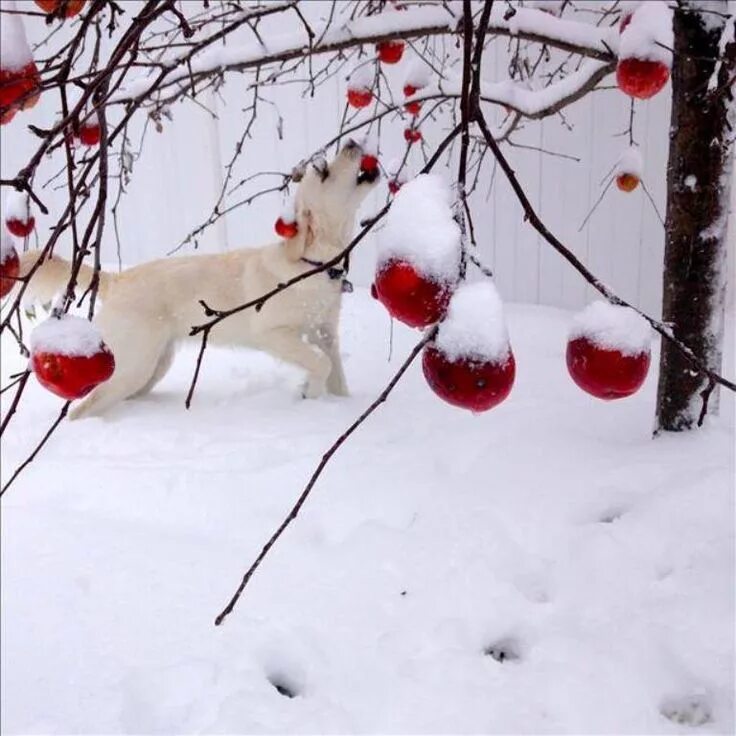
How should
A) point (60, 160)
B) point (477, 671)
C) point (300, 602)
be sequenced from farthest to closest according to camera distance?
point (60, 160) → point (300, 602) → point (477, 671)

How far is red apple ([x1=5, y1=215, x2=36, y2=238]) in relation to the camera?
0.95 m

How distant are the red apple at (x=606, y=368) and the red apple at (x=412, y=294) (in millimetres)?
166

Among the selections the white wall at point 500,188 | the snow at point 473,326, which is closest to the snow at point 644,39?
the snow at point 473,326

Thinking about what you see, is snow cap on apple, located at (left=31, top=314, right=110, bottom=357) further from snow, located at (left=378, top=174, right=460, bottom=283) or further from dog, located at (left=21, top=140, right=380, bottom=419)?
dog, located at (left=21, top=140, right=380, bottom=419)

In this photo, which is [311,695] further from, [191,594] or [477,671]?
[191,594]

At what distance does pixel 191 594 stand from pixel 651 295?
1582 millimetres

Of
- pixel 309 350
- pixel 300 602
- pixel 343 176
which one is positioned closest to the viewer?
pixel 300 602

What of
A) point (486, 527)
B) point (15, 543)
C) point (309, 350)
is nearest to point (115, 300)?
point (309, 350)

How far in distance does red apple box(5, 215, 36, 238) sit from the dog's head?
63.4 inches

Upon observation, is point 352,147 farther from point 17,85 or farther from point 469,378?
point 469,378

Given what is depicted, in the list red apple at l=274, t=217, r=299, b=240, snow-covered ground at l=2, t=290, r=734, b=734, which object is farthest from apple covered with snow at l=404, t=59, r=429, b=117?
snow-covered ground at l=2, t=290, r=734, b=734

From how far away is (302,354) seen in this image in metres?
2.79

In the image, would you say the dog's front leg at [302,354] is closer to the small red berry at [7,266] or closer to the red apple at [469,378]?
the small red berry at [7,266]

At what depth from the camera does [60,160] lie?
4449mm
